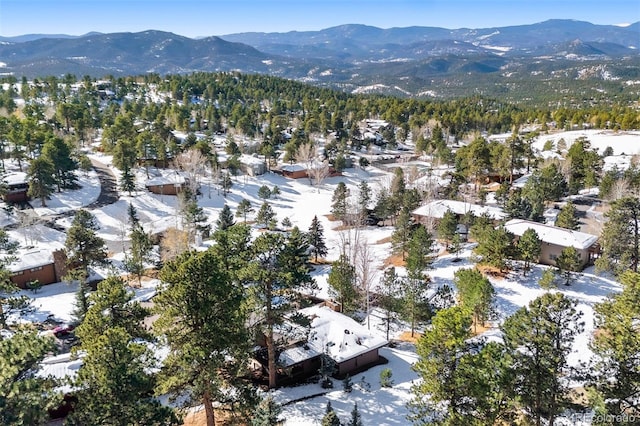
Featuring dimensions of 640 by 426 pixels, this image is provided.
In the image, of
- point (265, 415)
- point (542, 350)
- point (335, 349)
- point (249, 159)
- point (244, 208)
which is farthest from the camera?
point (249, 159)

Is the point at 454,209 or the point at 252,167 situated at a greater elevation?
the point at 252,167

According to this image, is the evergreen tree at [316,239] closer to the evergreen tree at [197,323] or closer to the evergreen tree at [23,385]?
the evergreen tree at [197,323]

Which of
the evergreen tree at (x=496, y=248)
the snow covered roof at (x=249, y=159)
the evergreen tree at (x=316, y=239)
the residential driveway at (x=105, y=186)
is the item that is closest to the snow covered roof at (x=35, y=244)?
the residential driveway at (x=105, y=186)

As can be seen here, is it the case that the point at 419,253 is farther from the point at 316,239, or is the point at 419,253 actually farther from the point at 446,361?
the point at 446,361

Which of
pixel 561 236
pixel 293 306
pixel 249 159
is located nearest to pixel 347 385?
pixel 293 306

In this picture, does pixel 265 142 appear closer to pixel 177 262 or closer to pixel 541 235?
pixel 541 235

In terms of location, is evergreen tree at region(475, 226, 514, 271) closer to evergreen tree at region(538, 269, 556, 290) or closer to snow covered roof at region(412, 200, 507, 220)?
evergreen tree at region(538, 269, 556, 290)
